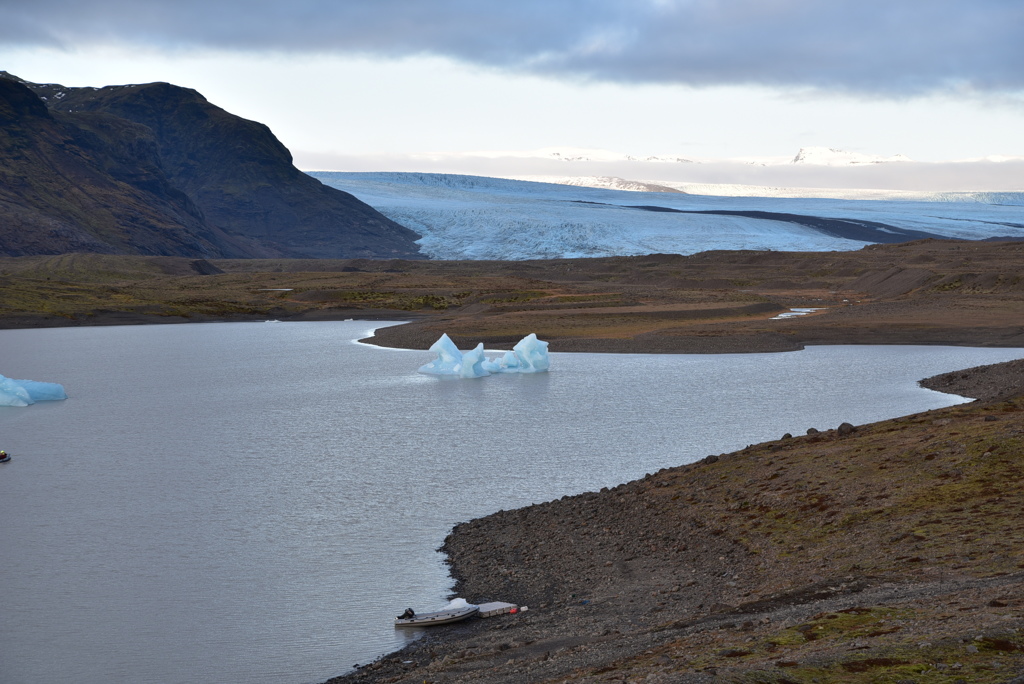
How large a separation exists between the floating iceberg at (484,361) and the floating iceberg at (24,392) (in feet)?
42.7

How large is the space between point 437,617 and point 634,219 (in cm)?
11750

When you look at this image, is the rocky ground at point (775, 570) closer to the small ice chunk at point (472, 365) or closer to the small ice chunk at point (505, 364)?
the small ice chunk at point (472, 365)

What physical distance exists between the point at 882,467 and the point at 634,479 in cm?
531

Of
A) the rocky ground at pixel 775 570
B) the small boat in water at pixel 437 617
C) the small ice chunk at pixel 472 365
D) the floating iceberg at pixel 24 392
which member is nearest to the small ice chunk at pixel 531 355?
the small ice chunk at pixel 472 365

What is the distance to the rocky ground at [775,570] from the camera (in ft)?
26.4

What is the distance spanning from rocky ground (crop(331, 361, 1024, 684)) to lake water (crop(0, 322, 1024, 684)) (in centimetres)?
158

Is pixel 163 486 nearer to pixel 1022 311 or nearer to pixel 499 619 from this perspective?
pixel 499 619

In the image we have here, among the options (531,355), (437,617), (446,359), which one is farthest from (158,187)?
(437,617)

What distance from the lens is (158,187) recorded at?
523 ft

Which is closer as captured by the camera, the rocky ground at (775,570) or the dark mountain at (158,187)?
the rocky ground at (775,570)

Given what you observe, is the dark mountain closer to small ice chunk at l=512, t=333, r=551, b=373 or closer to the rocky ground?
small ice chunk at l=512, t=333, r=551, b=373

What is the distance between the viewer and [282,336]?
197 ft

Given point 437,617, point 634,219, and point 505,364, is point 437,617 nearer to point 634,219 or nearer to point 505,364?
point 505,364

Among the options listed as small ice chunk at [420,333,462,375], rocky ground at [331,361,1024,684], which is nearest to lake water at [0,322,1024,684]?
small ice chunk at [420,333,462,375]
